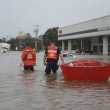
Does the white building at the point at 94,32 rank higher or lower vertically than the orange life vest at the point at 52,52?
higher

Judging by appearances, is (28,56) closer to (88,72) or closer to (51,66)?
(51,66)

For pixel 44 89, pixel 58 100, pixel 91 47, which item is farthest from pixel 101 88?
pixel 91 47

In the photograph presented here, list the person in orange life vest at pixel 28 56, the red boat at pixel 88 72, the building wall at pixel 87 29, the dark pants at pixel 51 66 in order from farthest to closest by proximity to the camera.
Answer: the building wall at pixel 87 29, the person in orange life vest at pixel 28 56, the dark pants at pixel 51 66, the red boat at pixel 88 72

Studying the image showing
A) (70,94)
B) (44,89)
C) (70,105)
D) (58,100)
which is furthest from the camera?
(44,89)

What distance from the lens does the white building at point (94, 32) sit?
3059 inches

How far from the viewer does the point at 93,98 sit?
32.3 feet

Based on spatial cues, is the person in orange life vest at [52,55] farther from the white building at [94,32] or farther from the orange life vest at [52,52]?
the white building at [94,32]

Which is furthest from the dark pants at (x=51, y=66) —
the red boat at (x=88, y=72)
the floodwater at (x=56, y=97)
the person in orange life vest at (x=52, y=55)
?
the floodwater at (x=56, y=97)

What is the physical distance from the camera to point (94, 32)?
8212cm

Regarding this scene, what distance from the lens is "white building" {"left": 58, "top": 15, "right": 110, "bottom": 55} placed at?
77.7m

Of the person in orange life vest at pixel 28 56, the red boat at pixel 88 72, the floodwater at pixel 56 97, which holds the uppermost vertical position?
the person in orange life vest at pixel 28 56

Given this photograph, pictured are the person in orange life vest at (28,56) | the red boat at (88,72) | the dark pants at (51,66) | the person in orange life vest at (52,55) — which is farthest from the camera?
the person in orange life vest at (28,56)

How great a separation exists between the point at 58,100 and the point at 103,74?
16.8ft

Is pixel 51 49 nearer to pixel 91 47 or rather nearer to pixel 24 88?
pixel 24 88
